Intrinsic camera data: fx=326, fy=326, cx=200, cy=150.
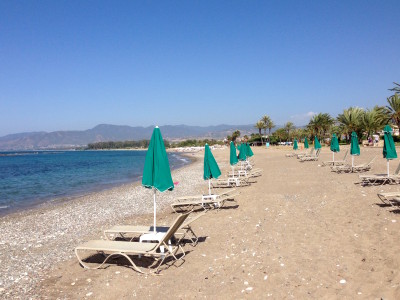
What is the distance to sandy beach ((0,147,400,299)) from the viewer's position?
4.70 meters

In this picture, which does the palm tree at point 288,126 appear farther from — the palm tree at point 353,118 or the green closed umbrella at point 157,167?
the green closed umbrella at point 157,167

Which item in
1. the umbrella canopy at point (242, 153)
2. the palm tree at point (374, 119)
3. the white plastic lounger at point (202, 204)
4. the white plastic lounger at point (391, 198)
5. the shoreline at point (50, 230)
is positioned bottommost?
the shoreline at point (50, 230)

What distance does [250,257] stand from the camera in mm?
5883

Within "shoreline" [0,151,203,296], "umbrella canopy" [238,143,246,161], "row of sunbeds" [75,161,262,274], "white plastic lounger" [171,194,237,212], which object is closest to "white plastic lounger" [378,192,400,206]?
"white plastic lounger" [171,194,237,212]

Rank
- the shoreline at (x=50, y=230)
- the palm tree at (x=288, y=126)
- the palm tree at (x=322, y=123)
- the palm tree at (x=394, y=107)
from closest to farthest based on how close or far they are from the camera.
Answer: the shoreline at (x=50, y=230) < the palm tree at (x=394, y=107) < the palm tree at (x=322, y=123) < the palm tree at (x=288, y=126)

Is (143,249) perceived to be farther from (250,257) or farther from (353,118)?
(353,118)

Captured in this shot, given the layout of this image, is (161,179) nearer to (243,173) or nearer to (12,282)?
(12,282)

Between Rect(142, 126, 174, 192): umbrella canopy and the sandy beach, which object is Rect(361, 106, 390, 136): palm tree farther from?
Rect(142, 126, 174, 192): umbrella canopy

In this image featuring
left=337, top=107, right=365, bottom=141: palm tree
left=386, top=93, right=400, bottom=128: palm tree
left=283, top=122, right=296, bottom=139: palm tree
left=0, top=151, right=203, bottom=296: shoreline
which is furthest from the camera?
left=283, top=122, right=296, bottom=139: palm tree

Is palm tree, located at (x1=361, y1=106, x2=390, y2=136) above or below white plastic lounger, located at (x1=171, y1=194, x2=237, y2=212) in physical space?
above

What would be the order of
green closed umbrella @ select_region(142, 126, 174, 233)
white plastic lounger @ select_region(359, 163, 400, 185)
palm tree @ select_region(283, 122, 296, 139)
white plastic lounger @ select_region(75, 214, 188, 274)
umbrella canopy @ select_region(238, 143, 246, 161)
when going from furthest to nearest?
palm tree @ select_region(283, 122, 296, 139) → umbrella canopy @ select_region(238, 143, 246, 161) → white plastic lounger @ select_region(359, 163, 400, 185) → green closed umbrella @ select_region(142, 126, 174, 233) → white plastic lounger @ select_region(75, 214, 188, 274)

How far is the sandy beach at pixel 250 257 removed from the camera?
185 inches

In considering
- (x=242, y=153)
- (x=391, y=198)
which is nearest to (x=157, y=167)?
(x=391, y=198)

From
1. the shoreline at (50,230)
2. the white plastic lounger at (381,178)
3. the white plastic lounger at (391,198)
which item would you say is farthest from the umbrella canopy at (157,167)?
the white plastic lounger at (381,178)
